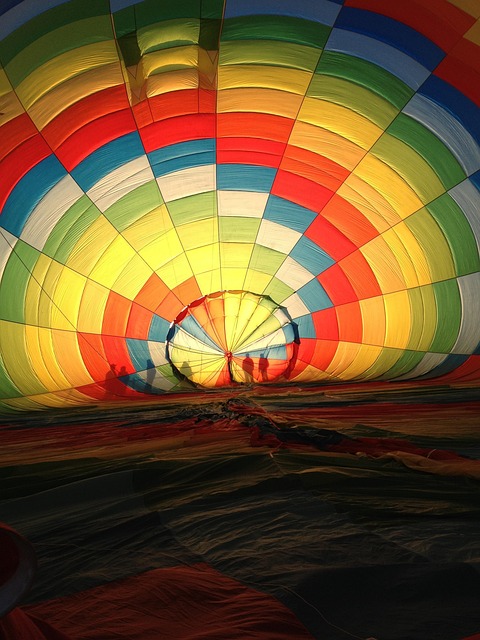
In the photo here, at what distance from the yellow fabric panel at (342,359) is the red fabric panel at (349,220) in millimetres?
1384

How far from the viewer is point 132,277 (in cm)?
739

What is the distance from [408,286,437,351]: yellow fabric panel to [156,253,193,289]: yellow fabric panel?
101 inches

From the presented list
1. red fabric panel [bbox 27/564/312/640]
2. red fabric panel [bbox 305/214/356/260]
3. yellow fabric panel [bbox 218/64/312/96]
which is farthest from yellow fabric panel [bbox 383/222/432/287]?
red fabric panel [bbox 27/564/312/640]

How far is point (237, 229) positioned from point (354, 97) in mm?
2399

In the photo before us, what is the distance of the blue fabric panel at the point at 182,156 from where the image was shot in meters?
6.07

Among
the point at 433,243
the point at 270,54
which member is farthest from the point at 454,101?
the point at 433,243

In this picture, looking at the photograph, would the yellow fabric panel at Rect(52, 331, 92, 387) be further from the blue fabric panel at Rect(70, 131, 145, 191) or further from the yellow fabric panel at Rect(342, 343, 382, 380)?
the yellow fabric panel at Rect(342, 343, 382, 380)

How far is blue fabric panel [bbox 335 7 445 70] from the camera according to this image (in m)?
4.62

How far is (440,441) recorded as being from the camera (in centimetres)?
338

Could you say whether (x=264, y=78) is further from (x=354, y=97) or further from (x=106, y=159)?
(x=106, y=159)

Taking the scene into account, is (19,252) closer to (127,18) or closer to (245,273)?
(127,18)

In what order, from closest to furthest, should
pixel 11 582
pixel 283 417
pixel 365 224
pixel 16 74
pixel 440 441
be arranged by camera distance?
pixel 11 582 → pixel 440 441 → pixel 283 417 → pixel 16 74 → pixel 365 224

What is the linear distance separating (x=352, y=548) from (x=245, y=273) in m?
6.40

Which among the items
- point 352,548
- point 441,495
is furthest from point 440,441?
point 352,548
